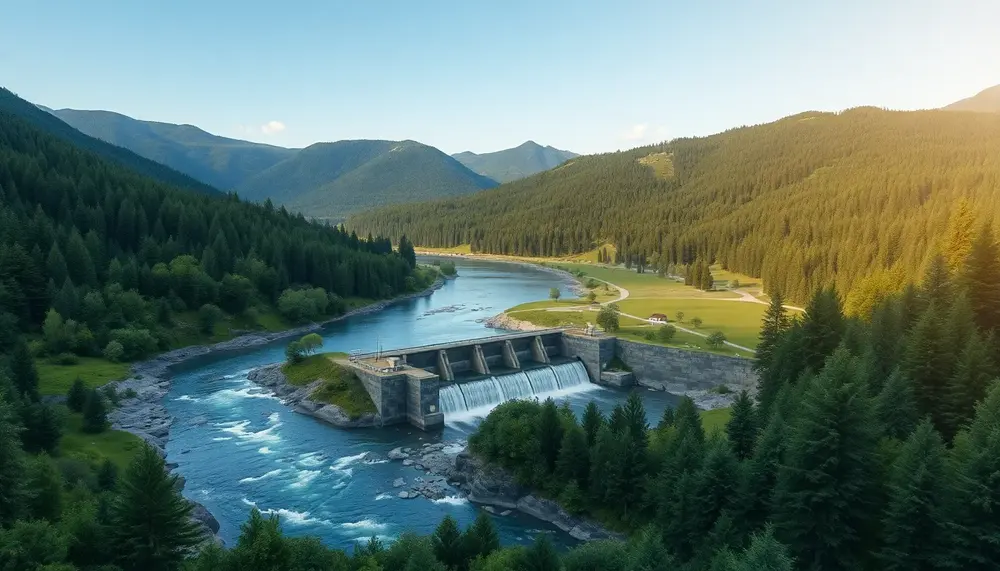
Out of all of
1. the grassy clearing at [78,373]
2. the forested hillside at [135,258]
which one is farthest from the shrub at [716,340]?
the grassy clearing at [78,373]

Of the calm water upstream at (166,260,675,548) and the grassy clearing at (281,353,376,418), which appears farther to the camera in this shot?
the grassy clearing at (281,353,376,418)

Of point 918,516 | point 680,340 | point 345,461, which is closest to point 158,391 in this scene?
point 345,461

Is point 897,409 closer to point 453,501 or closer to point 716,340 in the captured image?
point 453,501

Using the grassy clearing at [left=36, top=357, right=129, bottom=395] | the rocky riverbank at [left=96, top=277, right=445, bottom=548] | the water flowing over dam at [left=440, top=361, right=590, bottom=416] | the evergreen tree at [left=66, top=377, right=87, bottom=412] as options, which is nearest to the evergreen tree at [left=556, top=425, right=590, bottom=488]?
the water flowing over dam at [left=440, top=361, right=590, bottom=416]

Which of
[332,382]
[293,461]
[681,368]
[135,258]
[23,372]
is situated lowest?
[293,461]

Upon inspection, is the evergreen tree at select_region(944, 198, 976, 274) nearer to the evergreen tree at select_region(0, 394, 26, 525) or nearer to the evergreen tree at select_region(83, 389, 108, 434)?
the evergreen tree at select_region(0, 394, 26, 525)

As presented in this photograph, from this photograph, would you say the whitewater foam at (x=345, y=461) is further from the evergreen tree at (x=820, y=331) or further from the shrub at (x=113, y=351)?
the shrub at (x=113, y=351)

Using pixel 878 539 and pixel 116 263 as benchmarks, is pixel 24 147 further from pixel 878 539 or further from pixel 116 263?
pixel 878 539
